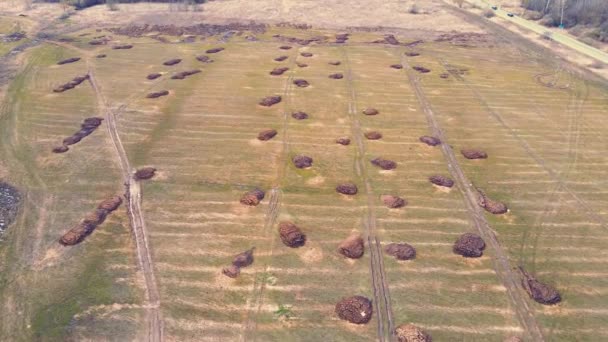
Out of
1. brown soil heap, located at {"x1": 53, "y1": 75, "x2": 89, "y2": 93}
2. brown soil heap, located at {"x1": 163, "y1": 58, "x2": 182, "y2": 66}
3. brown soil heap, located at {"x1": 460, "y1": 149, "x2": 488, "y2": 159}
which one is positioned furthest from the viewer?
brown soil heap, located at {"x1": 163, "y1": 58, "x2": 182, "y2": 66}

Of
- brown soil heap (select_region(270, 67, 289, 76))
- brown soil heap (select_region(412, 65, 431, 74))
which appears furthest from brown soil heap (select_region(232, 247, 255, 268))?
brown soil heap (select_region(412, 65, 431, 74))

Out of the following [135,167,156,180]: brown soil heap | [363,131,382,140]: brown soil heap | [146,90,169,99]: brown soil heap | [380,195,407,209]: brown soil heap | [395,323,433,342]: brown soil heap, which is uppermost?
[146,90,169,99]: brown soil heap

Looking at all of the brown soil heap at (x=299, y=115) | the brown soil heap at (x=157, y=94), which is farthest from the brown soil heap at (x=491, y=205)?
the brown soil heap at (x=157, y=94)

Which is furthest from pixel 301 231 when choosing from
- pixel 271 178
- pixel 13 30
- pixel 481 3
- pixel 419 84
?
pixel 481 3

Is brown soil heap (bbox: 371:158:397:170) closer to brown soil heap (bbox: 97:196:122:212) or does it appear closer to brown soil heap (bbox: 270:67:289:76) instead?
brown soil heap (bbox: 97:196:122:212)

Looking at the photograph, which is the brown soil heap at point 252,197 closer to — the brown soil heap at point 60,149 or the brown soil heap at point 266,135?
the brown soil heap at point 266,135

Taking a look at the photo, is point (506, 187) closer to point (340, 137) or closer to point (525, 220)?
point (525, 220)

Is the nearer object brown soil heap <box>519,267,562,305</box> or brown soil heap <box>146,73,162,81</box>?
brown soil heap <box>519,267,562,305</box>
